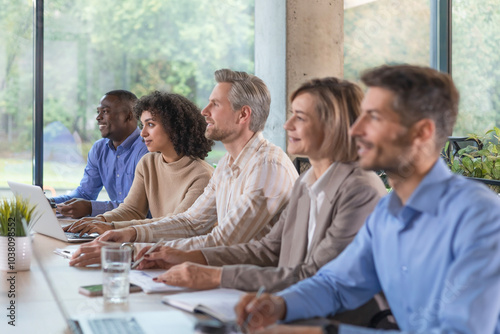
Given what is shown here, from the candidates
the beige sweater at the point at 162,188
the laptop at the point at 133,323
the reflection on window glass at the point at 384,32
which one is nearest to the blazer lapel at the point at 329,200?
the laptop at the point at 133,323

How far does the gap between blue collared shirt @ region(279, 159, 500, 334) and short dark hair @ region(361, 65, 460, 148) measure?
0.36ft

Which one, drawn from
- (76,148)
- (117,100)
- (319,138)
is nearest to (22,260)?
(319,138)

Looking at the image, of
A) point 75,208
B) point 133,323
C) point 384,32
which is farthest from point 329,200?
point 384,32

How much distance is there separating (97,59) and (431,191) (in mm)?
5285

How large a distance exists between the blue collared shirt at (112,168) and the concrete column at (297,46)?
4.14 feet

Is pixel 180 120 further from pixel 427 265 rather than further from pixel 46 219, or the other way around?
pixel 427 265

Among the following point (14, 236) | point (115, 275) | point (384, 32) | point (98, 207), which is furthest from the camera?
point (384, 32)

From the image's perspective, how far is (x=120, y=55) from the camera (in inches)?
249

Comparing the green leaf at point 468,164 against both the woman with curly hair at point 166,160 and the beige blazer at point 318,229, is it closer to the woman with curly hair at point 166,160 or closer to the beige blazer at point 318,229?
the woman with curly hair at point 166,160

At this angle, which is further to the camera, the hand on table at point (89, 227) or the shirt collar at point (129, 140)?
the shirt collar at point (129, 140)

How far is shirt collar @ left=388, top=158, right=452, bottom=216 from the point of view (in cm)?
141

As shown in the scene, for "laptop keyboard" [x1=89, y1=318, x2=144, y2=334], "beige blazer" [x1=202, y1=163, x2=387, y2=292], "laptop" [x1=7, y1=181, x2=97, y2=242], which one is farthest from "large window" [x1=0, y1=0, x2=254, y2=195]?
"laptop keyboard" [x1=89, y1=318, x2=144, y2=334]

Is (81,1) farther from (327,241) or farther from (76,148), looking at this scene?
(327,241)

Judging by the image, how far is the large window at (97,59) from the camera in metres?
6.04
